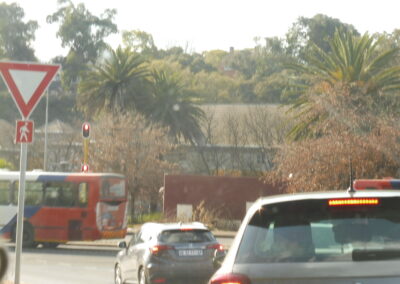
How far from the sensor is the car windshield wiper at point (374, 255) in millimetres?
5738

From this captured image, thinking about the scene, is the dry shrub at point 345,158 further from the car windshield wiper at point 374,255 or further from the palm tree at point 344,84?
the car windshield wiper at point 374,255

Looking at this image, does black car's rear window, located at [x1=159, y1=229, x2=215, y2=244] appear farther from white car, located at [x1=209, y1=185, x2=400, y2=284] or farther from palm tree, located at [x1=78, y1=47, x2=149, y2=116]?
palm tree, located at [x1=78, y1=47, x2=149, y2=116]

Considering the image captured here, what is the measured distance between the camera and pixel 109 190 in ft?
112

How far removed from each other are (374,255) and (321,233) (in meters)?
0.46

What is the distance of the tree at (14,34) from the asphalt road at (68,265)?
68165mm

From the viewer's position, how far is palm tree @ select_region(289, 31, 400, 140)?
137ft

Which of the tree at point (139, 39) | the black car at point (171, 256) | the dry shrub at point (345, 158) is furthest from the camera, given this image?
the tree at point (139, 39)

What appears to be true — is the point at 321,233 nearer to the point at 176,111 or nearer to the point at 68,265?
the point at 68,265

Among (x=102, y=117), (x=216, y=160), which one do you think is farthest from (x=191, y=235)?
(x=216, y=160)

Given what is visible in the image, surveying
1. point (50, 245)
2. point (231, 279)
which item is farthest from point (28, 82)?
point (50, 245)

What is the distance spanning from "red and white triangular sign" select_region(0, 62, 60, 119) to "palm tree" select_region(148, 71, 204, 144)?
157ft

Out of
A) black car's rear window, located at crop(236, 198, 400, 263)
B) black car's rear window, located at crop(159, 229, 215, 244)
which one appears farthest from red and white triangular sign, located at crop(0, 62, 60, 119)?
black car's rear window, located at crop(159, 229, 215, 244)

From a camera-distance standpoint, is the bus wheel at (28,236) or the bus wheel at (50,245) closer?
the bus wheel at (28,236)

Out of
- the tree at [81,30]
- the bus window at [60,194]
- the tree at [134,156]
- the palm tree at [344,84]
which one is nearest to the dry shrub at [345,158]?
the palm tree at [344,84]
